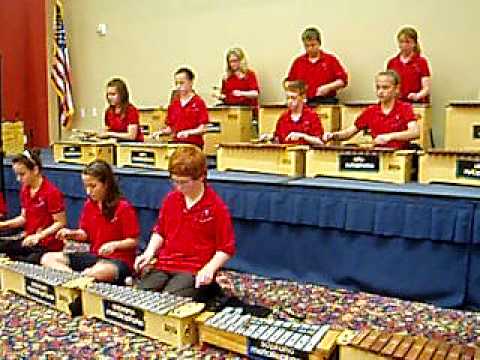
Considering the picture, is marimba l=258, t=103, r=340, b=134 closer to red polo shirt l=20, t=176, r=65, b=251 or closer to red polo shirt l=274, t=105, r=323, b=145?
red polo shirt l=274, t=105, r=323, b=145

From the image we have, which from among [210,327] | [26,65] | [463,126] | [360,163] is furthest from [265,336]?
[26,65]

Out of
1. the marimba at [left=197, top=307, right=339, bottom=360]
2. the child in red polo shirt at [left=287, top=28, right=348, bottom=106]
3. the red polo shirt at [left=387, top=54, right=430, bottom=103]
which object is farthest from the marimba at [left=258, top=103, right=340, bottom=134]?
the marimba at [left=197, top=307, right=339, bottom=360]

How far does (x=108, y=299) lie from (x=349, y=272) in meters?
1.48

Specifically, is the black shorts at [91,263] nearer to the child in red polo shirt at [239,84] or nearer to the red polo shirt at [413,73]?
the child in red polo shirt at [239,84]

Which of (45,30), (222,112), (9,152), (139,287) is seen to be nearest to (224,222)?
(139,287)

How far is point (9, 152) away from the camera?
6.68 m

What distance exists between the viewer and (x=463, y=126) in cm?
497

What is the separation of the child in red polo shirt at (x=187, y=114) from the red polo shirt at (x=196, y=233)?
2.09m

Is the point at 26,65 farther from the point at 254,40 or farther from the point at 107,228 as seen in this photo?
the point at 107,228

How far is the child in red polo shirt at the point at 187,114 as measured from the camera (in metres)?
5.32

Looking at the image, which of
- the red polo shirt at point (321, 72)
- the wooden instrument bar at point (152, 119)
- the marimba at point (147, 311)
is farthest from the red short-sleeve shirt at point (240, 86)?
the marimba at point (147, 311)

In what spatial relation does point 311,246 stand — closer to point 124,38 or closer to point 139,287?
point 139,287

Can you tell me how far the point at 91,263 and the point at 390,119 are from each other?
212 cm

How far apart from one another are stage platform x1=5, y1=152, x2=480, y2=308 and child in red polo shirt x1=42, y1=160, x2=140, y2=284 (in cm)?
86
